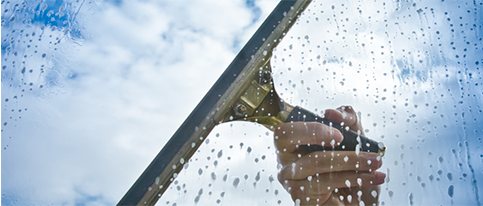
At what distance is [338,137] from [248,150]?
31cm

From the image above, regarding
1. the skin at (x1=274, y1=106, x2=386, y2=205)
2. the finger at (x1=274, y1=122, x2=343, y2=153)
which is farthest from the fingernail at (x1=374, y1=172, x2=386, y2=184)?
the finger at (x1=274, y1=122, x2=343, y2=153)

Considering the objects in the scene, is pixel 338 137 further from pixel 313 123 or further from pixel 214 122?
pixel 214 122

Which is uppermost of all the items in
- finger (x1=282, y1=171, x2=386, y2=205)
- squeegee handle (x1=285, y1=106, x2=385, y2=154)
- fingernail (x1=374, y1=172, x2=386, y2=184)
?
squeegee handle (x1=285, y1=106, x2=385, y2=154)

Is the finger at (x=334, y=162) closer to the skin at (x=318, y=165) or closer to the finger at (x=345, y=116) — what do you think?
the skin at (x=318, y=165)

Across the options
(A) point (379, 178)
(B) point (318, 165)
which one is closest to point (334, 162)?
(B) point (318, 165)

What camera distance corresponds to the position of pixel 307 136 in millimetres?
992

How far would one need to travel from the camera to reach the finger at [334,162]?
3.22ft

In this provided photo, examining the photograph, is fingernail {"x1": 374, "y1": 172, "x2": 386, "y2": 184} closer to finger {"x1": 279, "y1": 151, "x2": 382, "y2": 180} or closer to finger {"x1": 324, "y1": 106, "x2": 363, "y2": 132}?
finger {"x1": 279, "y1": 151, "x2": 382, "y2": 180}

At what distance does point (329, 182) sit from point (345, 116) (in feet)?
0.79

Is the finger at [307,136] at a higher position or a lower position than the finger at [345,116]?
lower

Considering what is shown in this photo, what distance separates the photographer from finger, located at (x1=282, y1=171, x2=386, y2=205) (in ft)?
3.26

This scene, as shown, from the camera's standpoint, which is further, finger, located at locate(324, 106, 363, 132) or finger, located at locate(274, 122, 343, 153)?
finger, located at locate(324, 106, 363, 132)

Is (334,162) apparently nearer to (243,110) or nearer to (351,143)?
(351,143)

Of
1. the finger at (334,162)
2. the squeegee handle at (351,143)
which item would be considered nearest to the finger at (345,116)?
the squeegee handle at (351,143)
